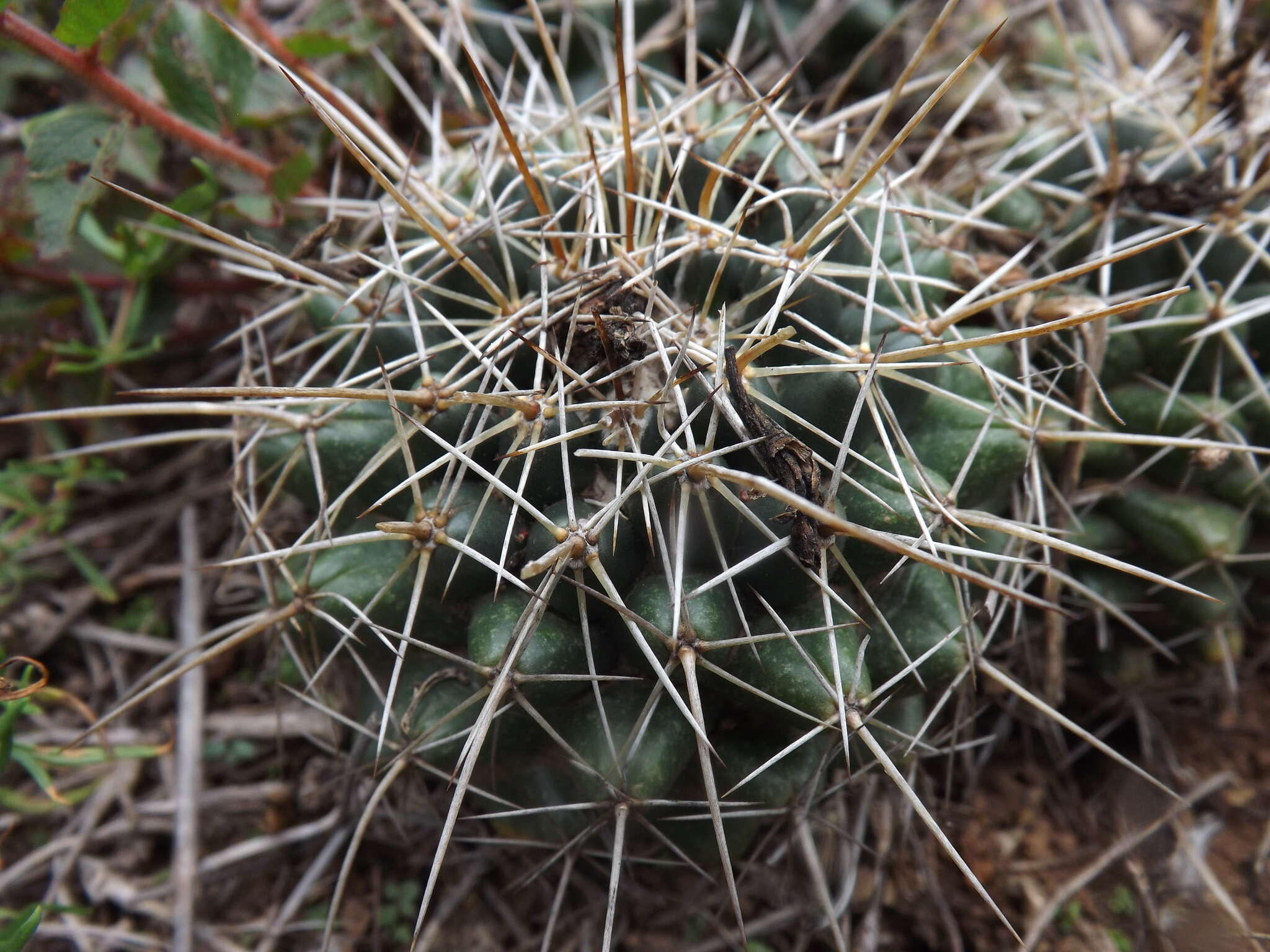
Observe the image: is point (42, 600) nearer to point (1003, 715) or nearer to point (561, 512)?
point (561, 512)

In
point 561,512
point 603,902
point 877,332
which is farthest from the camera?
point 603,902

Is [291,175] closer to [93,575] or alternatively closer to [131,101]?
[131,101]

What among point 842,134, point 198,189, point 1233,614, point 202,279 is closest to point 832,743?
point 1233,614

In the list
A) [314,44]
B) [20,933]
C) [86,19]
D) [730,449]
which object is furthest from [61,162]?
[730,449]

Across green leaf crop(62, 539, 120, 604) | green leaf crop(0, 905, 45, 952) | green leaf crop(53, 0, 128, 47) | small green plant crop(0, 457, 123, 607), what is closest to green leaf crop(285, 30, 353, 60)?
green leaf crop(53, 0, 128, 47)

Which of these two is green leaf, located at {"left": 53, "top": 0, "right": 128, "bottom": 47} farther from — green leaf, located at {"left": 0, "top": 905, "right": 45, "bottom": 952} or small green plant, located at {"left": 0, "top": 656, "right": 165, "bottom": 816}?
green leaf, located at {"left": 0, "top": 905, "right": 45, "bottom": 952}

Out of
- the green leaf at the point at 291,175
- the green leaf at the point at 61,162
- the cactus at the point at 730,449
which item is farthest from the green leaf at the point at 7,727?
the green leaf at the point at 291,175
